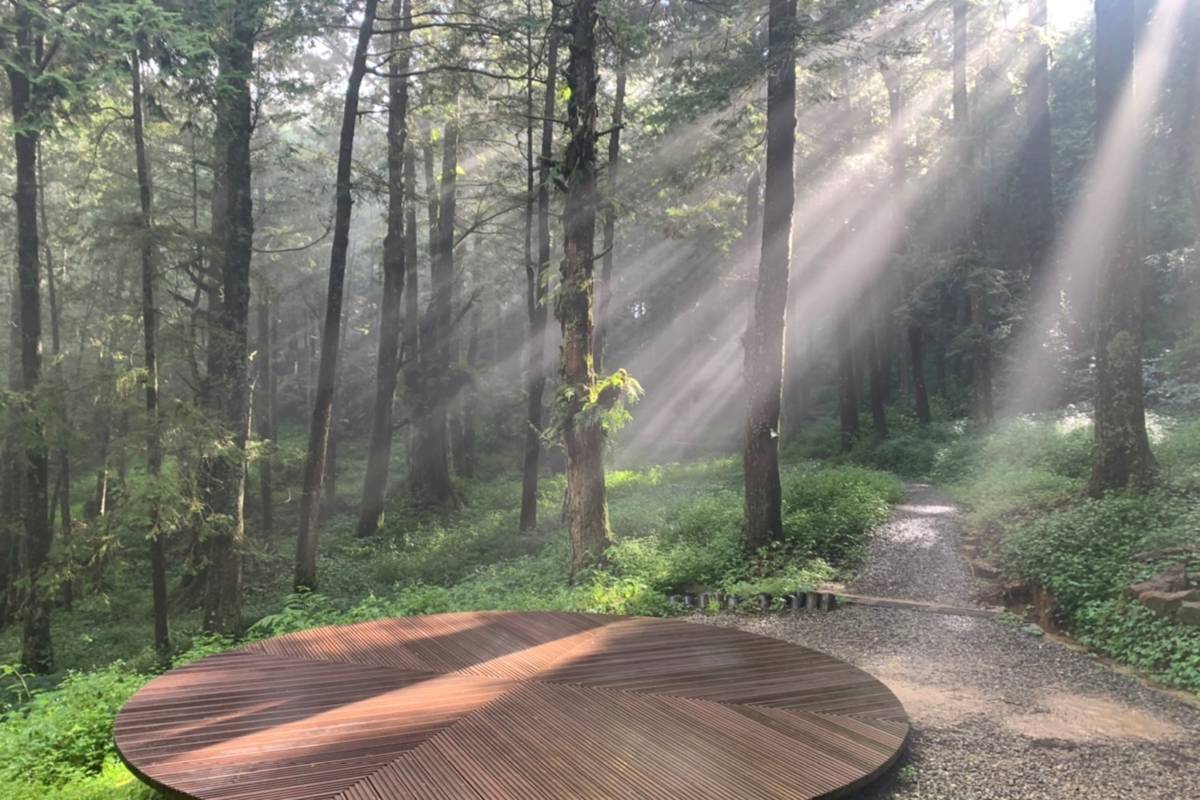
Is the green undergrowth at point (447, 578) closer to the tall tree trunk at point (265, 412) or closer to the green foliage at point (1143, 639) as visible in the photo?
the tall tree trunk at point (265, 412)

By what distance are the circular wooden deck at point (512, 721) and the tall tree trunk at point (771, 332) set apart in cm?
450

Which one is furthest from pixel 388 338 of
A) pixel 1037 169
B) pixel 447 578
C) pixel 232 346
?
pixel 1037 169

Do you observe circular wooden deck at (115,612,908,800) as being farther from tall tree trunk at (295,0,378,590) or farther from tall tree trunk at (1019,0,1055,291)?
tall tree trunk at (1019,0,1055,291)

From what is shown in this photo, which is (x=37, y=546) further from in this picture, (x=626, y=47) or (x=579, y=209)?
(x=626, y=47)

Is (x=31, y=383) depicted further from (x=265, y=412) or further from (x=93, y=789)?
(x=265, y=412)

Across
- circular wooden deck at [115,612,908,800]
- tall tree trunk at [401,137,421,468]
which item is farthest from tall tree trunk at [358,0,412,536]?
circular wooden deck at [115,612,908,800]

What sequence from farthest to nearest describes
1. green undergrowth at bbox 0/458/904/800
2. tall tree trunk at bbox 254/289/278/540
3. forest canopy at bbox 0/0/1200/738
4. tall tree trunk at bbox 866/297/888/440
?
tall tree trunk at bbox 866/297/888/440
tall tree trunk at bbox 254/289/278/540
forest canopy at bbox 0/0/1200/738
green undergrowth at bbox 0/458/904/800

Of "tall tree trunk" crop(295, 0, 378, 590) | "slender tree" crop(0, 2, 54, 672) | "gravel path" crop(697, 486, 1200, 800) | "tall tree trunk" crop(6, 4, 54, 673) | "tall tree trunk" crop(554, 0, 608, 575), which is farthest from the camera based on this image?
"tall tree trunk" crop(295, 0, 378, 590)

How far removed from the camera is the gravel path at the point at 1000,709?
3510mm

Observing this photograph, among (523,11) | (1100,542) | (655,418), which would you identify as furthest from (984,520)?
(655,418)

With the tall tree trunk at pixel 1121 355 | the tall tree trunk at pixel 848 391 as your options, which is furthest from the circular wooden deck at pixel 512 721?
the tall tree trunk at pixel 848 391

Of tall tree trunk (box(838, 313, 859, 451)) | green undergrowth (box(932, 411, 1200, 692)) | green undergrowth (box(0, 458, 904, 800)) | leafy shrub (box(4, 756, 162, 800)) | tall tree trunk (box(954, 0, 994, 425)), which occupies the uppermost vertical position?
tall tree trunk (box(954, 0, 994, 425))

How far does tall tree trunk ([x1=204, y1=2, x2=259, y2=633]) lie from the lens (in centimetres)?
956

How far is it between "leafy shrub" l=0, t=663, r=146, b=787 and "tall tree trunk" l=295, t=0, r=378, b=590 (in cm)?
582
